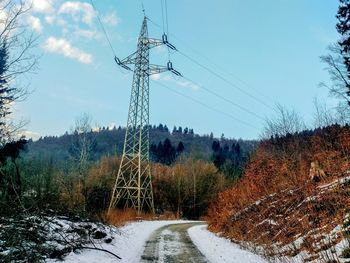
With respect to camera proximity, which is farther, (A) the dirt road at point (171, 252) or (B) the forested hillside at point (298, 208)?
(A) the dirt road at point (171, 252)

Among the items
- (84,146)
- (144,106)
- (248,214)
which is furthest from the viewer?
(84,146)

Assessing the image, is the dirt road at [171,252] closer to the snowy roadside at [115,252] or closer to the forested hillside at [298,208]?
the snowy roadside at [115,252]

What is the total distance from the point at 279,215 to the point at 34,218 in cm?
867

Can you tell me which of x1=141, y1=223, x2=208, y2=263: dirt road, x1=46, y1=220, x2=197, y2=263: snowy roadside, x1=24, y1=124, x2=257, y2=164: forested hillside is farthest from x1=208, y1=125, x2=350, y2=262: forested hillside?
x1=24, y1=124, x2=257, y2=164: forested hillside

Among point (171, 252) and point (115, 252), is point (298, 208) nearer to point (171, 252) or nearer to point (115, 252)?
point (171, 252)

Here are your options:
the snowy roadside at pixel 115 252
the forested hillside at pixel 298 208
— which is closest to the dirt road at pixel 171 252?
the snowy roadside at pixel 115 252

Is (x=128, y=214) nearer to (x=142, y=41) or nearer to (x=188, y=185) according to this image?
(x=142, y=41)

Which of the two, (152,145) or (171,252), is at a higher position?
(152,145)

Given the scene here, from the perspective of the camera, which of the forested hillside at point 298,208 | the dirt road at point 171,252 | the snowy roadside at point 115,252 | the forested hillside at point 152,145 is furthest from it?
the forested hillside at point 152,145

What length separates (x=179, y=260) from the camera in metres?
12.0

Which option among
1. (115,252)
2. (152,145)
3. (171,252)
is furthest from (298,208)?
(152,145)

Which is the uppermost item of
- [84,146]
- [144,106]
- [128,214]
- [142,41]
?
[142,41]

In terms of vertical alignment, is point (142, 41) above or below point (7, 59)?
above

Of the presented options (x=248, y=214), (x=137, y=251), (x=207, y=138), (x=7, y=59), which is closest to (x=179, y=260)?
(x=137, y=251)
